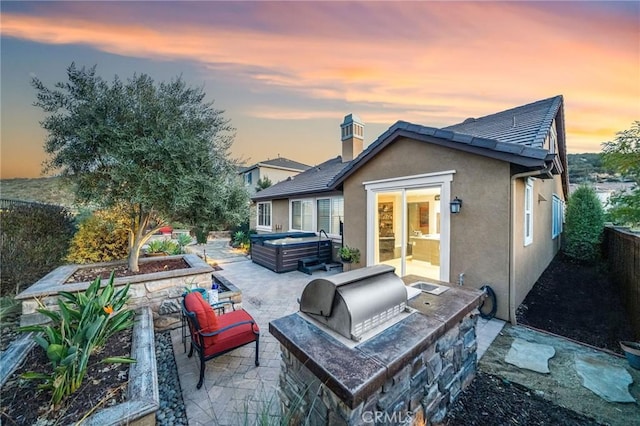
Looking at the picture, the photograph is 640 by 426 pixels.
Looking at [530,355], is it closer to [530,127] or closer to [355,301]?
[355,301]

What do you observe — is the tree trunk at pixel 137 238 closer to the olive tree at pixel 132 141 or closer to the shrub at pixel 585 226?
the olive tree at pixel 132 141

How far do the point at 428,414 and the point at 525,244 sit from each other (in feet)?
16.2

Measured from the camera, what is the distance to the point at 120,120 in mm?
4473

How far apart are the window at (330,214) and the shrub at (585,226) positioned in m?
9.73

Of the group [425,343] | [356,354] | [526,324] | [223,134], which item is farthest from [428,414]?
[223,134]

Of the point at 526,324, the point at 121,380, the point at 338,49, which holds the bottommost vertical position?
the point at 526,324

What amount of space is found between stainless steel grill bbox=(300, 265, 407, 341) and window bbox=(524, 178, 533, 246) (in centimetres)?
475

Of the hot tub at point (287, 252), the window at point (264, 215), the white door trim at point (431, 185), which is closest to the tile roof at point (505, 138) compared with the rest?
the white door trim at point (431, 185)

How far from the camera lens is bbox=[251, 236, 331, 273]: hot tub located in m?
8.53

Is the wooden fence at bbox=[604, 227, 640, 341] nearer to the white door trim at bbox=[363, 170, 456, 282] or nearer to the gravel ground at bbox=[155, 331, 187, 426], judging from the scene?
the white door trim at bbox=[363, 170, 456, 282]

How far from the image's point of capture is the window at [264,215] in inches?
573

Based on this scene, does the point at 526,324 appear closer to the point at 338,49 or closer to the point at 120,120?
the point at 338,49

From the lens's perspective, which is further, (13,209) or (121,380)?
(13,209)

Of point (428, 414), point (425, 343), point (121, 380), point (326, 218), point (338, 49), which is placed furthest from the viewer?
point (326, 218)
